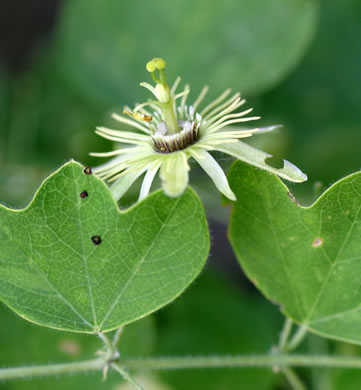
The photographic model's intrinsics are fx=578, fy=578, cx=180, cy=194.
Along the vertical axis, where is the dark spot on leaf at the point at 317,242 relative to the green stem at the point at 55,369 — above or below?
below

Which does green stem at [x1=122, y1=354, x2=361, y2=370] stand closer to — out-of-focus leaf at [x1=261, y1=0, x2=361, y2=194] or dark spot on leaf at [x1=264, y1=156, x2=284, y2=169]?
dark spot on leaf at [x1=264, y1=156, x2=284, y2=169]

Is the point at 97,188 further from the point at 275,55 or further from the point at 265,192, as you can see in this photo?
the point at 275,55

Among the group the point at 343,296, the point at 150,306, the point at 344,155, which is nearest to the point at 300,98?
the point at 344,155

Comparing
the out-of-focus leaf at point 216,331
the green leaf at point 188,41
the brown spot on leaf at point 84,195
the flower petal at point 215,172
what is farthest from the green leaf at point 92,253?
the green leaf at point 188,41

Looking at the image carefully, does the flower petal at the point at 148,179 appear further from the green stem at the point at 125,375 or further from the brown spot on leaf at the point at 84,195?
the green stem at the point at 125,375

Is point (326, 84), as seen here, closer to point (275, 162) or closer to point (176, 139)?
point (275, 162)

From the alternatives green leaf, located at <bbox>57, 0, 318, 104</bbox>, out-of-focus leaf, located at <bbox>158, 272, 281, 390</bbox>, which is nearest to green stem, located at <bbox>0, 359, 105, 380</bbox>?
out-of-focus leaf, located at <bbox>158, 272, 281, 390</bbox>

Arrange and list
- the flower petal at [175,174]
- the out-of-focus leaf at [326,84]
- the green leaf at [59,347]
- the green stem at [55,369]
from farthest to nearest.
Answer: the out-of-focus leaf at [326,84] < the green leaf at [59,347] < the green stem at [55,369] < the flower petal at [175,174]

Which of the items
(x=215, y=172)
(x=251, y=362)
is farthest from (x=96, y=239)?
(x=251, y=362)
